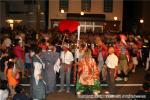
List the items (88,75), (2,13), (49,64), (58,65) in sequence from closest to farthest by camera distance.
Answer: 1. (88,75)
2. (49,64)
3. (58,65)
4. (2,13)

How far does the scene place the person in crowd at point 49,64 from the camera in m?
13.1

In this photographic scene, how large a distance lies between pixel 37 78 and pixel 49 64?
1277 mm

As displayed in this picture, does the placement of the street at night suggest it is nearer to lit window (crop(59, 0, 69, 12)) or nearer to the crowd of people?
the crowd of people

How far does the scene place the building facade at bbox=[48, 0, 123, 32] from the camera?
4012cm

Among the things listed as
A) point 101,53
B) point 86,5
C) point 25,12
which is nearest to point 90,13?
point 86,5

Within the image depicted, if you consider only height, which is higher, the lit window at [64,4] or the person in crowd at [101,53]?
the lit window at [64,4]

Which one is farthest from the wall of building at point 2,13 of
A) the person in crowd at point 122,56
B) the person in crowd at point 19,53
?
the person in crowd at point 122,56

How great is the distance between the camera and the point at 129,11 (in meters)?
45.1

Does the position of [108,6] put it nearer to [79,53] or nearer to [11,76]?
[79,53]

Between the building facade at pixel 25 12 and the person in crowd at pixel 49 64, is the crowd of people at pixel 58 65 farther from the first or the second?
the building facade at pixel 25 12

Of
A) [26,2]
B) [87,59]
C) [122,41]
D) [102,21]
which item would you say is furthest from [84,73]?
[26,2]

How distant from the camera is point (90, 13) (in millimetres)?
41250

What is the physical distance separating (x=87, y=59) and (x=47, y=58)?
1.35 meters

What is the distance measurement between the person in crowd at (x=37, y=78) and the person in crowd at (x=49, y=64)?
0.60m
